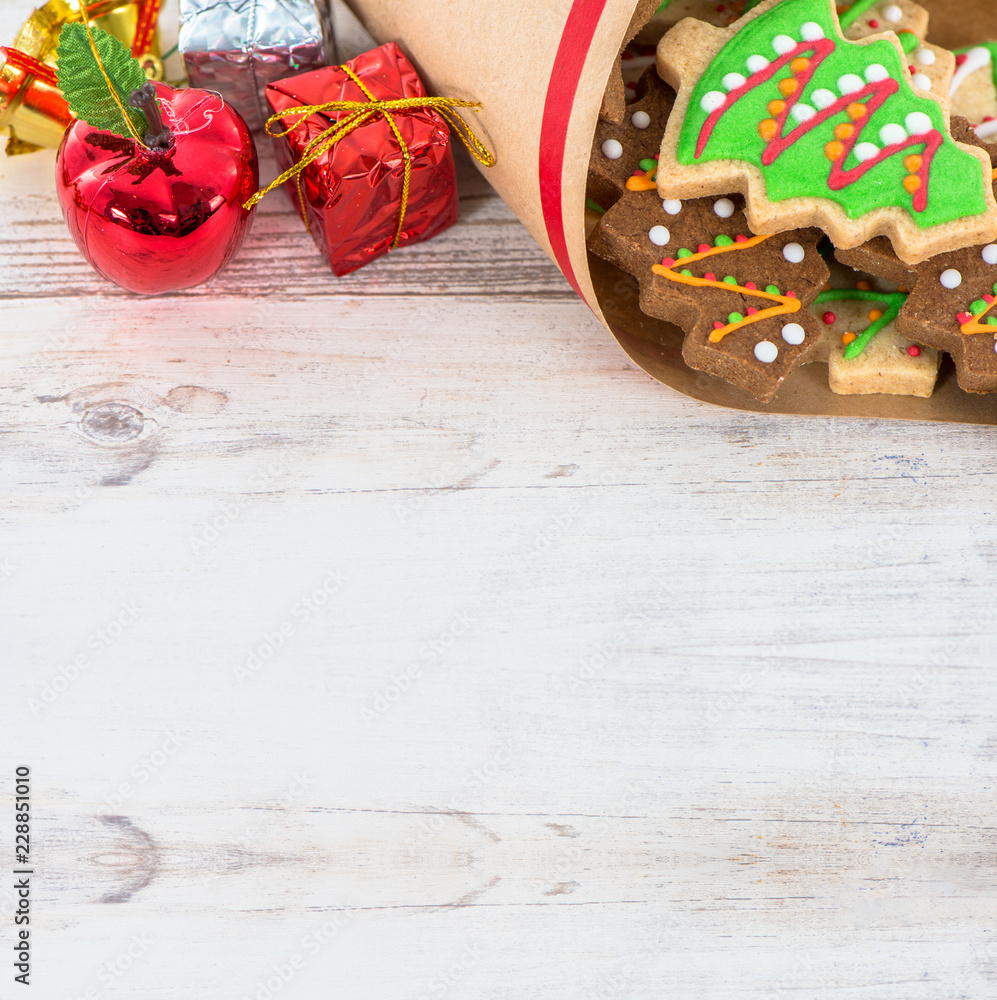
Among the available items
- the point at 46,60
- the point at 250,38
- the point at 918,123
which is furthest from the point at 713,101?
the point at 46,60

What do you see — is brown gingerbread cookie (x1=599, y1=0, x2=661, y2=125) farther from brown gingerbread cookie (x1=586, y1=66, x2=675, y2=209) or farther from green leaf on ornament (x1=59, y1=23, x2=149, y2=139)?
green leaf on ornament (x1=59, y1=23, x2=149, y2=139)

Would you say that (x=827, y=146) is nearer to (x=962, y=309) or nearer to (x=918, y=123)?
(x=918, y=123)

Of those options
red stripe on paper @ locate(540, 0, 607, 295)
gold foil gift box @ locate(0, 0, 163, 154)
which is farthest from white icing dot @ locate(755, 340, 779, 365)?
gold foil gift box @ locate(0, 0, 163, 154)

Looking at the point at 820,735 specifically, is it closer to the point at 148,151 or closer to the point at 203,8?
the point at 148,151

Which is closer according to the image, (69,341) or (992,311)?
(992,311)

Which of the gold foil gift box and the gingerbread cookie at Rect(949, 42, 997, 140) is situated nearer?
the gold foil gift box

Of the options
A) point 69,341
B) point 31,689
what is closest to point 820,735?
point 31,689
